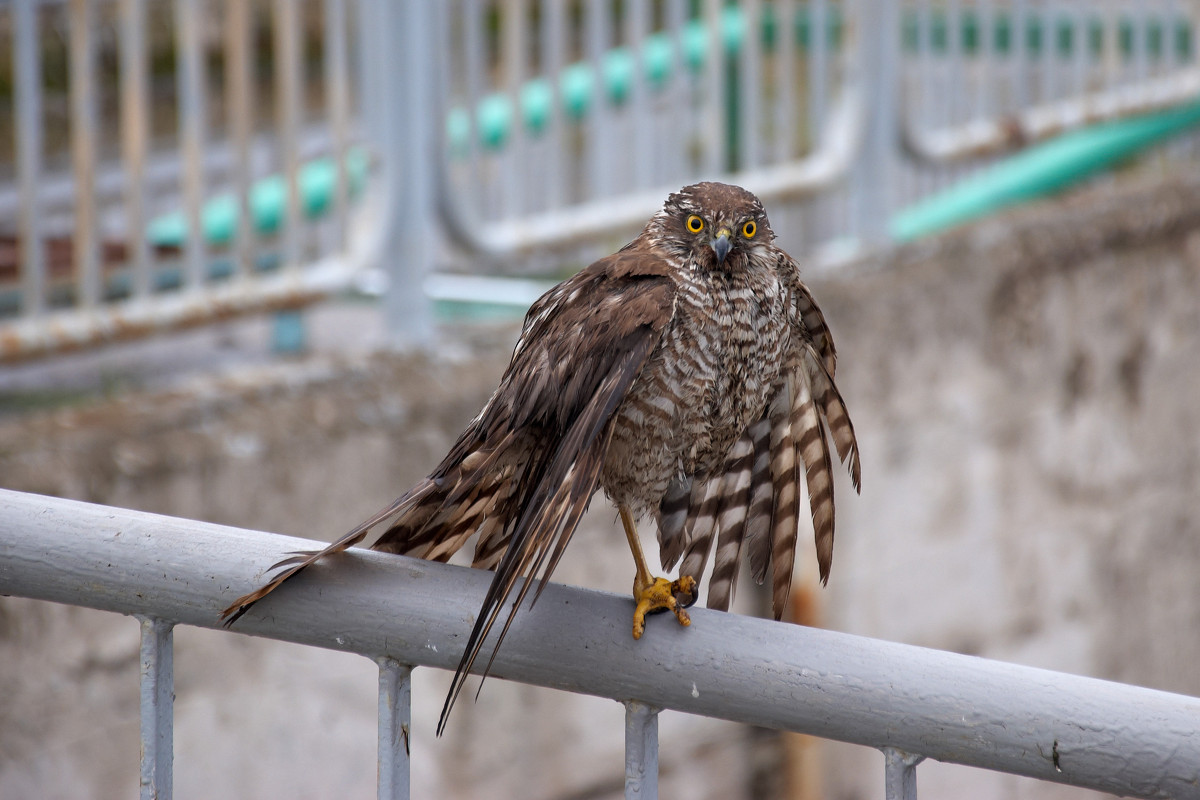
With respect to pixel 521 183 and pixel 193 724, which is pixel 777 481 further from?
pixel 521 183

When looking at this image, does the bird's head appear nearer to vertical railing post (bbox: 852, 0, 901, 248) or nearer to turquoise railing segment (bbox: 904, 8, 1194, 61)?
vertical railing post (bbox: 852, 0, 901, 248)

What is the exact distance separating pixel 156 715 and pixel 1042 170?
19.1 ft

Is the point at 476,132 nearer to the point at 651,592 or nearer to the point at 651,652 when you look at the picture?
the point at 651,592

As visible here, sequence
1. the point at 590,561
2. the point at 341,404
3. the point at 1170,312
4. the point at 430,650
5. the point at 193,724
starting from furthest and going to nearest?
the point at 1170,312 < the point at 590,561 < the point at 341,404 < the point at 193,724 < the point at 430,650

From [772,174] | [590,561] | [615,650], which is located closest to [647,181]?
[772,174]


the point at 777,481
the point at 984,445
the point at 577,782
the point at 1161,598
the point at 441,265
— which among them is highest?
the point at 777,481

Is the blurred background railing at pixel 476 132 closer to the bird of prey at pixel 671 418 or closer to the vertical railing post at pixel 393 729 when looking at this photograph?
the bird of prey at pixel 671 418

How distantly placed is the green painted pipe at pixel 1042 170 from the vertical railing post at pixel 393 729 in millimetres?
4513

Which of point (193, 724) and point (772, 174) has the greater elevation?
point (772, 174)

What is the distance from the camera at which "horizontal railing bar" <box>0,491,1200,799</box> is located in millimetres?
1267

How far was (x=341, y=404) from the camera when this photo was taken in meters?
3.49

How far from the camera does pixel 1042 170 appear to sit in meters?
6.49

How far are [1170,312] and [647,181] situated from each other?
261 centimetres

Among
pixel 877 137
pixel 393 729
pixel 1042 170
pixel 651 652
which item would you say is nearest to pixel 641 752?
pixel 651 652
